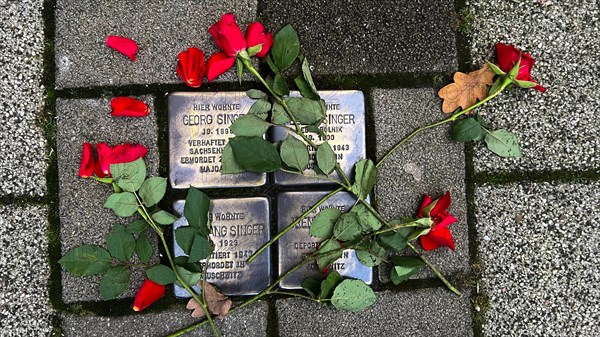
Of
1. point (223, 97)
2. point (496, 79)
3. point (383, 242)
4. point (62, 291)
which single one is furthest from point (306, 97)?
point (62, 291)

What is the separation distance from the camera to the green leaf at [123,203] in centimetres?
137

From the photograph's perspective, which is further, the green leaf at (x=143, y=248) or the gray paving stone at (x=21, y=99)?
the gray paving stone at (x=21, y=99)

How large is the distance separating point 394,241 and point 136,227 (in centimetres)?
65

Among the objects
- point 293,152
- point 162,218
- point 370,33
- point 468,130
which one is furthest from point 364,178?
point 162,218

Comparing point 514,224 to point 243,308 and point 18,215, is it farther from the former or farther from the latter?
point 18,215

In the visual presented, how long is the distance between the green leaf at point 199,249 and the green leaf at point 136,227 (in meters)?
0.18

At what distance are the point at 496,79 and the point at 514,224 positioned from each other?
41 centimetres

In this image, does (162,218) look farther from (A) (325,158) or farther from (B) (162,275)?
(A) (325,158)

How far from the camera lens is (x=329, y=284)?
4.52ft

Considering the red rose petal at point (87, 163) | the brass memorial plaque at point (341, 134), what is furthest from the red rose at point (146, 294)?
the brass memorial plaque at point (341, 134)

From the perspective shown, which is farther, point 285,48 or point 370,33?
point 370,33

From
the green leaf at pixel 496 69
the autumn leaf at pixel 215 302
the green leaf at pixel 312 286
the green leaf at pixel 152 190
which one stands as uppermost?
the green leaf at pixel 496 69

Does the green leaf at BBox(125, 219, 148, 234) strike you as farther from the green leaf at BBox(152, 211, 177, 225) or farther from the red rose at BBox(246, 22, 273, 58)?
the red rose at BBox(246, 22, 273, 58)

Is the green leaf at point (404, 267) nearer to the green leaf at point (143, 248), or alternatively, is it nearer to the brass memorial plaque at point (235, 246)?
the brass memorial plaque at point (235, 246)
